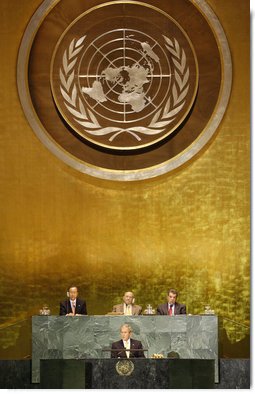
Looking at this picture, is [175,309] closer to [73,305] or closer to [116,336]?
[116,336]

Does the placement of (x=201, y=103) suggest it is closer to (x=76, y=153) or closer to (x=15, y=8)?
(x=76, y=153)

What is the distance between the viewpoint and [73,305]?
456 inches

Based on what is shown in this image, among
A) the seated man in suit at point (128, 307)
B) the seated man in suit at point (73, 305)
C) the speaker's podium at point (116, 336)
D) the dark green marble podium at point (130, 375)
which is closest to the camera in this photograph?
the dark green marble podium at point (130, 375)

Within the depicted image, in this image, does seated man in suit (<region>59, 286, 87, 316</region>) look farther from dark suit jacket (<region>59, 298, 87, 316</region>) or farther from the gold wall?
the gold wall

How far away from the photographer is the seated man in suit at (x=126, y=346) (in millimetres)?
10531

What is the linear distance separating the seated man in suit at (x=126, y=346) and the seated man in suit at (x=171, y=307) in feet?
2.67

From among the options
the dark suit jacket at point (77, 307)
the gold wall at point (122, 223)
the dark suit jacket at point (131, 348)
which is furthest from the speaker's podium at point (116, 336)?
the gold wall at point (122, 223)

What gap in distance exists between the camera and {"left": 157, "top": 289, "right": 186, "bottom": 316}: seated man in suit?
1145cm

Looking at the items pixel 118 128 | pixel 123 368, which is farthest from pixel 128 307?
pixel 118 128

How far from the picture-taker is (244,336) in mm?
11906

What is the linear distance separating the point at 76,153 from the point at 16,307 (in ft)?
6.09

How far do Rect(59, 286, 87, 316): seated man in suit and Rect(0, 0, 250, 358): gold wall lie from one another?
0.38 meters

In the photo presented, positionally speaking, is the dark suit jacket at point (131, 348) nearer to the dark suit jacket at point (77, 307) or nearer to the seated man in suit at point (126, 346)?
the seated man in suit at point (126, 346)

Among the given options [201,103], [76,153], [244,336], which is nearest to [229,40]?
[201,103]
